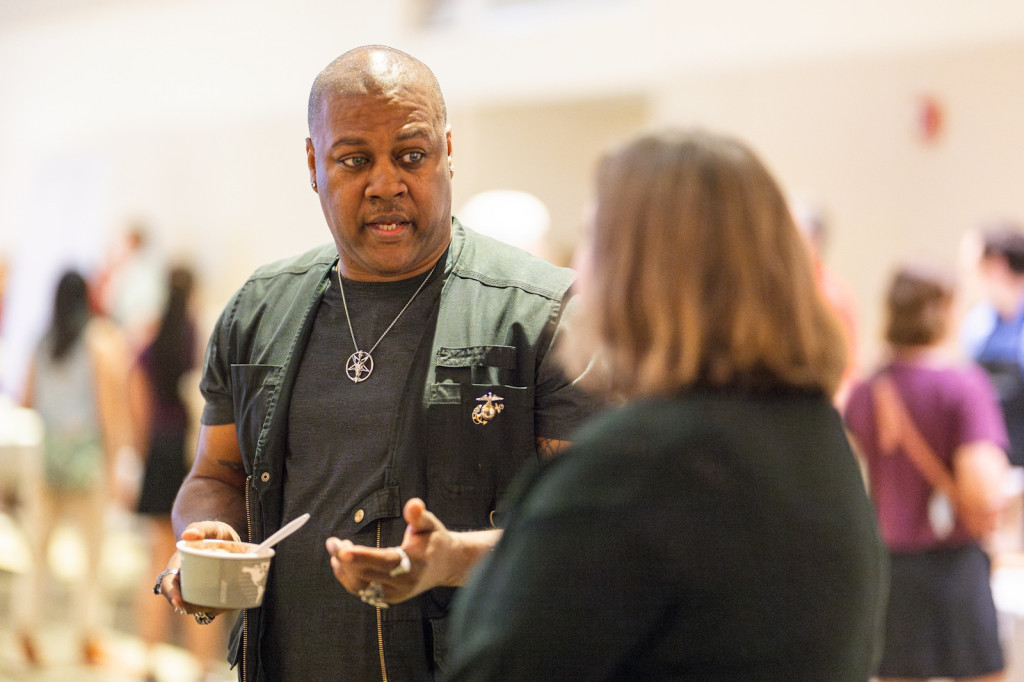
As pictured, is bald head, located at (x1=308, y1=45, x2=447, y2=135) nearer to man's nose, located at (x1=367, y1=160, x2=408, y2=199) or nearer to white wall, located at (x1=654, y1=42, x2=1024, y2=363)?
man's nose, located at (x1=367, y1=160, x2=408, y2=199)

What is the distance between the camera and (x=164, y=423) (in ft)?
16.4

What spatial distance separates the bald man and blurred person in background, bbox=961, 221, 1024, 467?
3.10m

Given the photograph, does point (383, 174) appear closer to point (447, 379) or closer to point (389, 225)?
point (389, 225)

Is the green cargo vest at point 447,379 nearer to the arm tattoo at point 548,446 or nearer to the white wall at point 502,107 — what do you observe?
the arm tattoo at point 548,446

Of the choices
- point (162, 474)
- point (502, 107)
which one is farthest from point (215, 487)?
point (502, 107)

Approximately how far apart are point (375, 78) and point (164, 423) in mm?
3695

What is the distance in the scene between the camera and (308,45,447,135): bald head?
1633 mm

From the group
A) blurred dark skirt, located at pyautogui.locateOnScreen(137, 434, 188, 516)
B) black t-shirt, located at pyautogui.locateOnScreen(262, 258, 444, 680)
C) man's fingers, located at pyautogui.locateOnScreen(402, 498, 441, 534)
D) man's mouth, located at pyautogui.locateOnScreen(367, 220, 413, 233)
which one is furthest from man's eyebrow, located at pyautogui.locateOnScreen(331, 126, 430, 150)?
blurred dark skirt, located at pyautogui.locateOnScreen(137, 434, 188, 516)

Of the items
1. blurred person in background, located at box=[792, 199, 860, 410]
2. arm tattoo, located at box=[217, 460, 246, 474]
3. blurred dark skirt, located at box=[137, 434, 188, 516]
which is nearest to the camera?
arm tattoo, located at box=[217, 460, 246, 474]

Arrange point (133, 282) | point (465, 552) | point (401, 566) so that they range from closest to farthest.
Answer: point (401, 566) < point (465, 552) < point (133, 282)

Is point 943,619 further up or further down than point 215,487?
further down

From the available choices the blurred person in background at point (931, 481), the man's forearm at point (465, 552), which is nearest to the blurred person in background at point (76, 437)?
the blurred person in background at point (931, 481)

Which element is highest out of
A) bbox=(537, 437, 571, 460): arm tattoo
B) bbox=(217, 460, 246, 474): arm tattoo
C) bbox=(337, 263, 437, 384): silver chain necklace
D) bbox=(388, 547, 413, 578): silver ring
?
bbox=(337, 263, 437, 384): silver chain necklace

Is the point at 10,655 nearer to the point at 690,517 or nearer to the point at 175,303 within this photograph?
the point at 175,303
